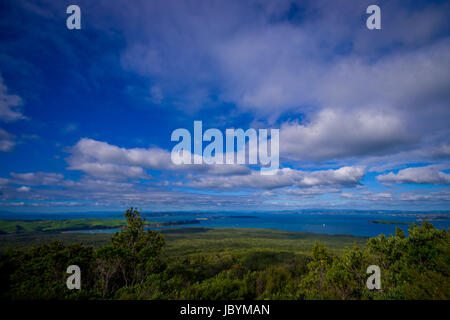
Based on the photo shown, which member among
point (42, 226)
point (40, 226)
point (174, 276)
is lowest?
point (42, 226)

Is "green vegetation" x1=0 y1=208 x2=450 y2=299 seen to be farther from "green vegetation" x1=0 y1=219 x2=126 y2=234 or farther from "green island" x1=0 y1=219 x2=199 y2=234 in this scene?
"green vegetation" x1=0 y1=219 x2=126 y2=234

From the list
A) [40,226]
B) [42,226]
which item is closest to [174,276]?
[40,226]

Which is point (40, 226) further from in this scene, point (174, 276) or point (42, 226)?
point (174, 276)

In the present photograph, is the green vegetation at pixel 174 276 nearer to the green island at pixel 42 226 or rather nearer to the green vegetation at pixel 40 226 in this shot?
the green island at pixel 42 226

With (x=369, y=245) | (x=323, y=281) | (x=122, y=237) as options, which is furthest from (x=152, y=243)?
(x=369, y=245)

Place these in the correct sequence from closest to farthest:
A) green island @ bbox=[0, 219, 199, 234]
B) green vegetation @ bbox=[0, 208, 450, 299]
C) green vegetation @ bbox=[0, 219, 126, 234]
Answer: green vegetation @ bbox=[0, 208, 450, 299] → green island @ bbox=[0, 219, 199, 234] → green vegetation @ bbox=[0, 219, 126, 234]

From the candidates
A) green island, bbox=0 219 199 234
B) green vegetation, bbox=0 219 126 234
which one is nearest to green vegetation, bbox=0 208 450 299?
green island, bbox=0 219 199 234

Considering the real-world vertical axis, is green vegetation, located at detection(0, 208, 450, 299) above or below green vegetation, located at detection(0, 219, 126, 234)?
above

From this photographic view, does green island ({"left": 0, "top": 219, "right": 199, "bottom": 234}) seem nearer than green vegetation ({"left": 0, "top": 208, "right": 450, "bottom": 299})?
No

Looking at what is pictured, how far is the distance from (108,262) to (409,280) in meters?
15.9

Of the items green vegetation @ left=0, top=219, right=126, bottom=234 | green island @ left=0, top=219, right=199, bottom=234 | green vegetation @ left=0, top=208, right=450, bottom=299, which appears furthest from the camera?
green vegetation @ left=0, top=219, right=126, bottom=234

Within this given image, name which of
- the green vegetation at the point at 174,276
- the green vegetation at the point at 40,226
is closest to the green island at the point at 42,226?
the green vegetation at the point at 40,226
